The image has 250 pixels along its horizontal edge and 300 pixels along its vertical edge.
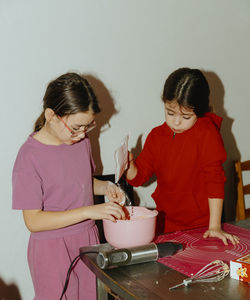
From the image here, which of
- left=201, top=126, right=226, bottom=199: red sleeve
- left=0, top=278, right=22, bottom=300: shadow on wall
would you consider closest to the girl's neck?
left=201, top=126, right=226, bottom=199: red sleeve

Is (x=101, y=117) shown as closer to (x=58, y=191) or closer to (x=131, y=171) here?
(x=131, y=171)

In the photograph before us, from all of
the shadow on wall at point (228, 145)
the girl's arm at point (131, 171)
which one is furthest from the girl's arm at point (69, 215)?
the shadow on wall at point (228, 145)

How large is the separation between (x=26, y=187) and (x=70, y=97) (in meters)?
0.33

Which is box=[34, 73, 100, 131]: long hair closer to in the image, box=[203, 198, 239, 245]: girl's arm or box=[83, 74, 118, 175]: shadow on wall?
box=[83, 74, 118, 175]: shadow on wall

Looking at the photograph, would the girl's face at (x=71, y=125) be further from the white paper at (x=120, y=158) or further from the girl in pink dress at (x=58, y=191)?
the white paper at (x=120, y=158)

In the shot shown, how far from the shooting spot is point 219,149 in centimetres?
141

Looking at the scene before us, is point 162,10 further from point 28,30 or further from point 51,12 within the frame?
point 28,30

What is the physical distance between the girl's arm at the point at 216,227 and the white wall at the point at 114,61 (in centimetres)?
61

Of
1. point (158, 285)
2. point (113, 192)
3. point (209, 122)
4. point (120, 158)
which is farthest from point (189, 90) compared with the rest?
point (158, 285)

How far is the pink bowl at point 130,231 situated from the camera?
1065 millimetres

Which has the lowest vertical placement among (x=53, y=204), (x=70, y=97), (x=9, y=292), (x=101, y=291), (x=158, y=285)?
(x=9, y=292)

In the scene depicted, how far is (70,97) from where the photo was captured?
46.4 inches

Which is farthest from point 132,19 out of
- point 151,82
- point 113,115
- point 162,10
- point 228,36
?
point 228,36

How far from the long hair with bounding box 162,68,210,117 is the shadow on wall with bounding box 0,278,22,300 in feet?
3.48
